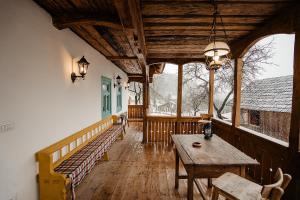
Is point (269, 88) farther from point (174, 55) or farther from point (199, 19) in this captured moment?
point (199, 19)

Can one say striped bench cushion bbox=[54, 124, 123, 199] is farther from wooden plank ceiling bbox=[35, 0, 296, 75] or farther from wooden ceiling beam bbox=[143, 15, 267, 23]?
wooden ceiling beam bbox=[143, 15, 267, 23]

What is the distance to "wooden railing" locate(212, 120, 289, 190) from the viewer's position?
2.57 metres

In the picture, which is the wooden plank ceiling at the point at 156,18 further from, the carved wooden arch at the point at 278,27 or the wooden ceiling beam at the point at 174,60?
the wooden ceiling beam at the point at 174,60

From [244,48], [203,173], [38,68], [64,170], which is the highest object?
[244,48]

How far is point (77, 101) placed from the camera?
11.7ft

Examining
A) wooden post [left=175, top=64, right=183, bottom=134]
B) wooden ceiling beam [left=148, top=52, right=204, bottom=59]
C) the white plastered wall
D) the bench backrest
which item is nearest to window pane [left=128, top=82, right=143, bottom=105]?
wooden post [left=175, top=64, right=183, bottom=134]

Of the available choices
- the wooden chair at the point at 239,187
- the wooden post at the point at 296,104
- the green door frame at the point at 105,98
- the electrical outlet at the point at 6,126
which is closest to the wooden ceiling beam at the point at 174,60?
the green door frame at the point at 105,98

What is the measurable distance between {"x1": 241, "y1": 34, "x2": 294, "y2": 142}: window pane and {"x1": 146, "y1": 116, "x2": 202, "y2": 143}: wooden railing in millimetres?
3521

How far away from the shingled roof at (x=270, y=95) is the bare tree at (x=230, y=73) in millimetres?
653

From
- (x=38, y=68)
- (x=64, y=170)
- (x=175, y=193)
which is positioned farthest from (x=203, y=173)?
(x=38, y=68)

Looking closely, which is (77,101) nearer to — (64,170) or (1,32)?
(64,170)

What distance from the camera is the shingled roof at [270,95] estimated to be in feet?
22.2

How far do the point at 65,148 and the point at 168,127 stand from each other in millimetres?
3497

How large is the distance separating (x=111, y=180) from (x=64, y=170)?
1057 millimetres
